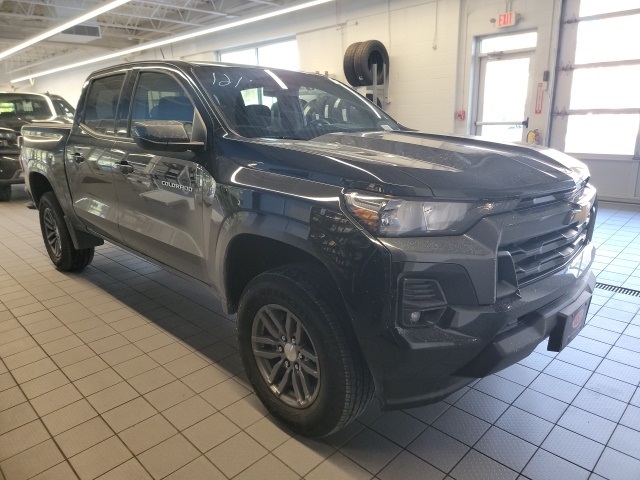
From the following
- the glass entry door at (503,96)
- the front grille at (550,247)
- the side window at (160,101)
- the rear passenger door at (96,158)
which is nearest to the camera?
the front grille at (550,247)

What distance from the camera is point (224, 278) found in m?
2.23

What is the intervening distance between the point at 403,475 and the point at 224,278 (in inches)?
46.4

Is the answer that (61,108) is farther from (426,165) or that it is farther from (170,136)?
(426,165)

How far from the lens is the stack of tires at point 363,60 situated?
8.57 m

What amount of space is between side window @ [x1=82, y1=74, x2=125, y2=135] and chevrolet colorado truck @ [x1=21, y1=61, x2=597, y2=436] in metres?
0.38

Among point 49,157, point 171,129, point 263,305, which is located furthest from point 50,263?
point 263,305

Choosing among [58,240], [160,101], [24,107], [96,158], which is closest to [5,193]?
[24,107]

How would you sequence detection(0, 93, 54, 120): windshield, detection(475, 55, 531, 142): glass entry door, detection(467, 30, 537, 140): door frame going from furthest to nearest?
detection(0, 93, 54, 120): windshield
detection(475, 55, 531, 142): glass entry door
detection(467, 30, 537, 140): door frame

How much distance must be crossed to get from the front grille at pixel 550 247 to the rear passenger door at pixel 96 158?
250cm

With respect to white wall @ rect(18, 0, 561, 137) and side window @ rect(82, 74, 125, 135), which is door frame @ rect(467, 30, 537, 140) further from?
side window @ rect(82, 74, 125, 135)

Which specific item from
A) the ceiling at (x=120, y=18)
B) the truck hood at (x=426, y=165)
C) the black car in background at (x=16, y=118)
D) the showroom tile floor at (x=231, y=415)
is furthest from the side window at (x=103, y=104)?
the ceiling at (x=120, y=18)

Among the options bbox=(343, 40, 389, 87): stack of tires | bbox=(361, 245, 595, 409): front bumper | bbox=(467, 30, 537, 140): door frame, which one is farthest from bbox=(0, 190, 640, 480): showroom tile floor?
bbox=(343, 40, 389, 87): stack of tires

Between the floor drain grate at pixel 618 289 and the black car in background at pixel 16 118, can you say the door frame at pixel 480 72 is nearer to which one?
the floor drain grate at pixel 618 289

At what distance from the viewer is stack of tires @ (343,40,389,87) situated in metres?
8.57
